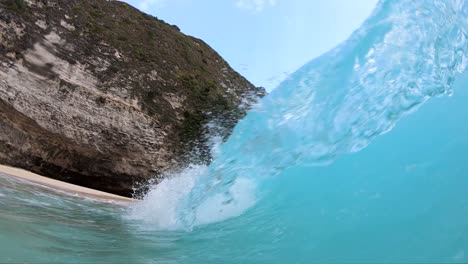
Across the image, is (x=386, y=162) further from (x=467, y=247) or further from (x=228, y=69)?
(x=228, y=69)

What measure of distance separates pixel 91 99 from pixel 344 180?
14.8 m

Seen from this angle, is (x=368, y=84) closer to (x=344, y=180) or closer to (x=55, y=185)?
(x=344, y=180)

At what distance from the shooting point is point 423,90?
4594mm

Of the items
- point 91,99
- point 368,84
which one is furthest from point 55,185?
point 368,84

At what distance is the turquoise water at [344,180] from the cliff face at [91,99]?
345 inches

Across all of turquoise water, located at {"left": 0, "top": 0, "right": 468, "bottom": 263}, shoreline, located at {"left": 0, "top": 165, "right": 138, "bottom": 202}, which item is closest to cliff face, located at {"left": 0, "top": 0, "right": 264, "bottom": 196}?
shoreline, located at {"left": 0, "top": 165, "right": 138, "bottom": 202}

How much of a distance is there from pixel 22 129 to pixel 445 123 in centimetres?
1496

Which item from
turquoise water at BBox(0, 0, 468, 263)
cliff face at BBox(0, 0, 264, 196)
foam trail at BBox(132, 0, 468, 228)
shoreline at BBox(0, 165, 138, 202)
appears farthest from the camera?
cliff face at BBox(0, 0, 264, 196)

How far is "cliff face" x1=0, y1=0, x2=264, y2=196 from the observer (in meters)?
15.8

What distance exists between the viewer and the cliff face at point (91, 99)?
15750 mm

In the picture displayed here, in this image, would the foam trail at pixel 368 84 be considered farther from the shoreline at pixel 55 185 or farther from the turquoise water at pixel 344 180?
the shoreline at pixel 55 185

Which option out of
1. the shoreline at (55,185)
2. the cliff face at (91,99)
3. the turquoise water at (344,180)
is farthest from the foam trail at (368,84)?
the cliff face at (91,99)

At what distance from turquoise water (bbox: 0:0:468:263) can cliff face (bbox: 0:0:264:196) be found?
8.77 metres

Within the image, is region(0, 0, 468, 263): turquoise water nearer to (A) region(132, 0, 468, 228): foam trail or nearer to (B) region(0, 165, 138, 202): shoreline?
(A) region(132, 0, 468, 228): foam trail
